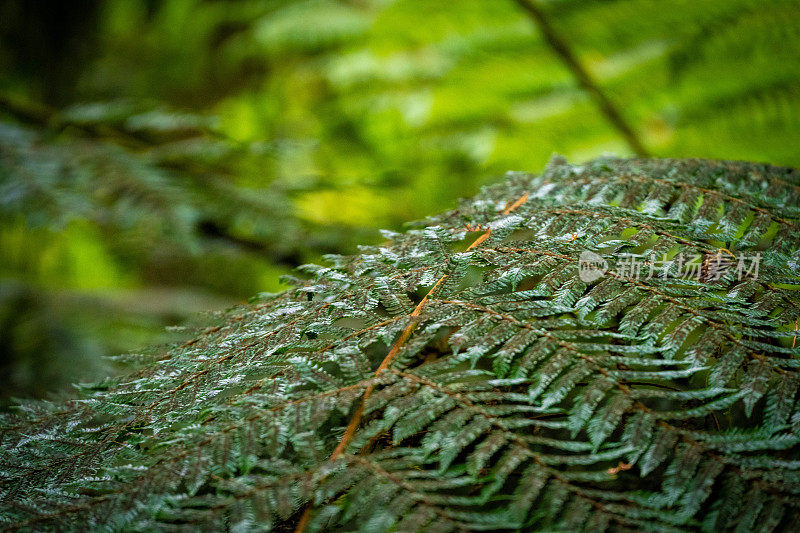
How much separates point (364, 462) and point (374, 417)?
0.24 ft

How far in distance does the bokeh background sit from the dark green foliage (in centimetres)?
35

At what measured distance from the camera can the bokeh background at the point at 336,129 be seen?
124 centimetres

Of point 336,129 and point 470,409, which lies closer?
point 470,409

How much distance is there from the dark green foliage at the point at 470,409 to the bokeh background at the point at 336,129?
35cm

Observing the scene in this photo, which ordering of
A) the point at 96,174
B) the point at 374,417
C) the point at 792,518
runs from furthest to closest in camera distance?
the point at 96,174, the point at 374,417, the point at 792,518

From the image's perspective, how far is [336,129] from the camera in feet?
7.72

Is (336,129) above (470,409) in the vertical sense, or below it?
above

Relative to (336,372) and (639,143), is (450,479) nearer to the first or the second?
(336,372)

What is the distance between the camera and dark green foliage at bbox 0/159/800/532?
33cm

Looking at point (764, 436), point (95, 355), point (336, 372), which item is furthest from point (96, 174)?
point (764, 436)

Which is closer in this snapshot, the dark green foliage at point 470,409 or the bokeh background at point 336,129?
the dark green foliage at point 470,409

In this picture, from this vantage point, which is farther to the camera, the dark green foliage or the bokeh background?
the bokeh background

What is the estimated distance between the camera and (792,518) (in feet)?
1.01

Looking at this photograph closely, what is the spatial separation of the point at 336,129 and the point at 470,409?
216cm
